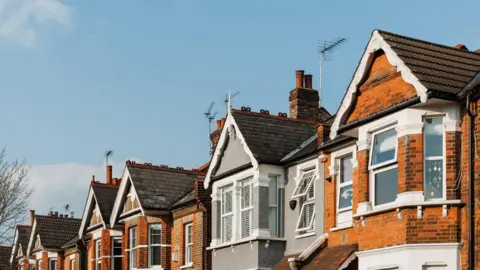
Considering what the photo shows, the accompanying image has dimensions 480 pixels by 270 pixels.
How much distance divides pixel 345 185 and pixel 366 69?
12.8 ft

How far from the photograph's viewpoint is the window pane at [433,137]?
19.5 m

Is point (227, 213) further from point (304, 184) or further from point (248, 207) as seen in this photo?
point (304, 184)

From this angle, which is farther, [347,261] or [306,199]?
[306,199]

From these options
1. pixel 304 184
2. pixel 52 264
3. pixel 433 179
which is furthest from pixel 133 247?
pixel 433 179

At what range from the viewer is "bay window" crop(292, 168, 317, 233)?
1021 inches

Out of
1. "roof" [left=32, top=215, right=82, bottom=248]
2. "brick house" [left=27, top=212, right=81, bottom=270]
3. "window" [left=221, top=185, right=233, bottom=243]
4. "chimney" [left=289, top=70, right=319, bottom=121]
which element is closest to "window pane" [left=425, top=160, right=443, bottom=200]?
"window" [left=221, top=185, right=233, bottom=243]

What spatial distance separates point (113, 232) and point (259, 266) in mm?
12954

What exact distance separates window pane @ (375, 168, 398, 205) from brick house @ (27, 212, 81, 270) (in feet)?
97.5

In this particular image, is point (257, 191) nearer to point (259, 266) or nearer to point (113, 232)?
point (259, 266)

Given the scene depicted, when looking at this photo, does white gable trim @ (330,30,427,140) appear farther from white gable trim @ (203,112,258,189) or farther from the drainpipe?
white gable trim @ (203,112,258,189)

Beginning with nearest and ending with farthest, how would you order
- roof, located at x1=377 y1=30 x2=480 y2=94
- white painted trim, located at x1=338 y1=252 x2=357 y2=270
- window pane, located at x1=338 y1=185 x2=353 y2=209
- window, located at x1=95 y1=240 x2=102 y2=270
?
roof, located at x1=377 y1=30 x2=480 y2=94 < white painted trim, located at x1=338 y1=252 x2=357 y2=270 < window pane, located at x1=338 y1=185 x2=353 y2=209 < window, located at x1=95 y1=240 x2=102 y2=270

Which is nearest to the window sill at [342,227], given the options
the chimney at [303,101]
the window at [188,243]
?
the chimney at [303,101]

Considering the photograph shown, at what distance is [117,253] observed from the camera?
38.5m

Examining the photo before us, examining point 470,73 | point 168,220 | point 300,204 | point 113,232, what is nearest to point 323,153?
point 300,204
